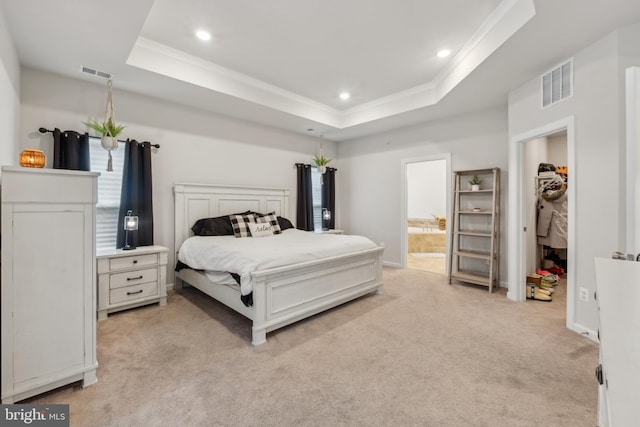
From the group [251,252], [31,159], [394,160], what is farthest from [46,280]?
[394,160]

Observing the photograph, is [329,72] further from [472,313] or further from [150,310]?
[150,310]

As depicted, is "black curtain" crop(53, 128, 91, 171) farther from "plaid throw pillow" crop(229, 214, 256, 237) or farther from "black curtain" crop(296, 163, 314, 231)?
"black curtain" crop(296, 163, 314, 231)

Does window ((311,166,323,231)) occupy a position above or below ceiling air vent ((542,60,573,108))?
below

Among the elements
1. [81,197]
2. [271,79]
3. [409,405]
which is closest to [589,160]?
[409,405]

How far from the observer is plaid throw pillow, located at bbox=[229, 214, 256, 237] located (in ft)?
12.6

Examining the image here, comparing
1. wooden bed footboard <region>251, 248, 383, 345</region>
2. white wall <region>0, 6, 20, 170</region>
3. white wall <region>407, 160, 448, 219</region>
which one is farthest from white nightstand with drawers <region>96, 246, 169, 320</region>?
white wall <region>407, 160, 448, 219</region>

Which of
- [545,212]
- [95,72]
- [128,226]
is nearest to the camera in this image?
[95,72]

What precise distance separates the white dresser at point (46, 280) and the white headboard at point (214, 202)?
210 centimetres

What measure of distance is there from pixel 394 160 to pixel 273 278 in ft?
11.9

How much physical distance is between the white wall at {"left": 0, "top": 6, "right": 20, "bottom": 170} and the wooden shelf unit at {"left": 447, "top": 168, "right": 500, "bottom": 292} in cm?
489

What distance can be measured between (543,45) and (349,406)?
10.6 ft

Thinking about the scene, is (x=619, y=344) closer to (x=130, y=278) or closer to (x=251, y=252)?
(x=251, y=252)

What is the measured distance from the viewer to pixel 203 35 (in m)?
2.81

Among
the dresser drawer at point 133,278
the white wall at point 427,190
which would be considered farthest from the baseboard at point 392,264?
the dresser drawer at point 133,278
